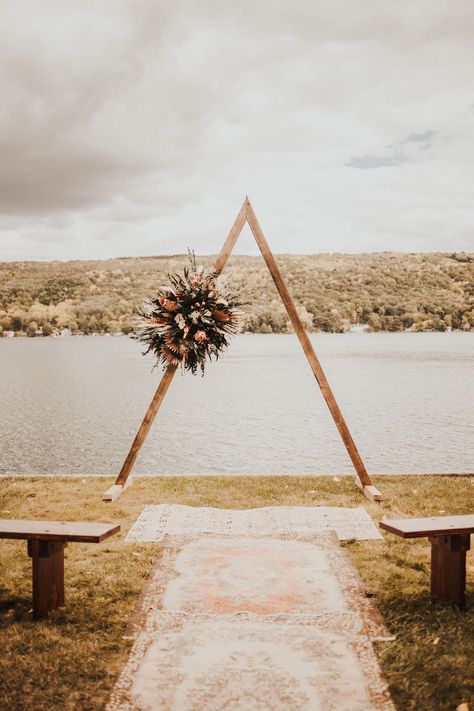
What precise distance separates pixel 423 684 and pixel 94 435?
1585 cm

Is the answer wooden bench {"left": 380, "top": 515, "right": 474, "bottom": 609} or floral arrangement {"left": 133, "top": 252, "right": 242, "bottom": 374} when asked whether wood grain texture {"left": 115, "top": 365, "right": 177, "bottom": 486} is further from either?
wooden bench {"left": 380, "top": 515, "right": 474, "bottom": 609}

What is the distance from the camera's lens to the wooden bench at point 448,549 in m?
5.07

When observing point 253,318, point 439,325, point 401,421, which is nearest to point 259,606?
point 401,421

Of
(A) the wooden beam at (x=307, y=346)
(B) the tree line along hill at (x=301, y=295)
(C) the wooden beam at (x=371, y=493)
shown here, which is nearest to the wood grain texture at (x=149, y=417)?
(A) the wooden beam at (x=307, y=346)

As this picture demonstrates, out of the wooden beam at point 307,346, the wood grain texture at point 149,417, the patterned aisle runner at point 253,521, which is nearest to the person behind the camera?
the patterned aisle runner at point 253,521

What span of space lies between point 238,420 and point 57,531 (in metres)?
16.5

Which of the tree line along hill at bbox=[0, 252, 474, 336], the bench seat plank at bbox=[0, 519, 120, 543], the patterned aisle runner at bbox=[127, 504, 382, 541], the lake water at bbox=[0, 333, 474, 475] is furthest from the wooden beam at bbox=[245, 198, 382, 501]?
the tree line along hill at bbox=[0, 252, 474, 336]

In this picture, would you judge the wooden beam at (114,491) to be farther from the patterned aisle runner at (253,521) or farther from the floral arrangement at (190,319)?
the floral arrangement at (190,319)

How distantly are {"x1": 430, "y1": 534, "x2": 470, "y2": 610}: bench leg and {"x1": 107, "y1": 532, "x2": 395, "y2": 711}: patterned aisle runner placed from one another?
0.59 m

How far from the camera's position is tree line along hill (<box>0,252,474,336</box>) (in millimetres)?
69875

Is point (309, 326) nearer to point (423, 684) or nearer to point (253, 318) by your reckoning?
point (253, 318)

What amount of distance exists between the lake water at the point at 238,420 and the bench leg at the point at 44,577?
7918mm

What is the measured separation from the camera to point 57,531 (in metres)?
5.02

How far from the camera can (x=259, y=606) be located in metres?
5.23
